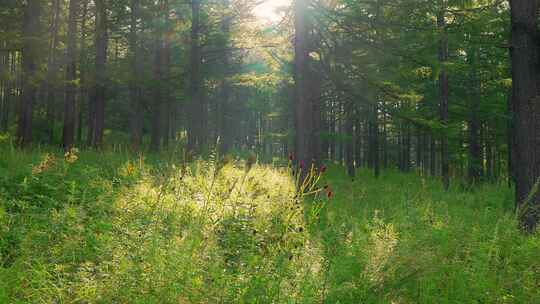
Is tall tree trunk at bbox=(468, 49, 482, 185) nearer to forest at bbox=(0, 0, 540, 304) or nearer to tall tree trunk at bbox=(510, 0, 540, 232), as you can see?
forest at bbox=(0, 0, 540, 304)

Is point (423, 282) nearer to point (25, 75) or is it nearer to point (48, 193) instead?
point (48, 193)

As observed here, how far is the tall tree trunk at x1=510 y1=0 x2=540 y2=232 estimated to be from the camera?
611 cm

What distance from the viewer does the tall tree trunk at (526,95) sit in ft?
20.1

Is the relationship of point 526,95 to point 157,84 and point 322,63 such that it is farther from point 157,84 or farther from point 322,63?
point 157,84

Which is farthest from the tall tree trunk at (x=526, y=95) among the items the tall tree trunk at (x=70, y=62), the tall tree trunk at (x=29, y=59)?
the tall tree trunk at (x=70, y=62)

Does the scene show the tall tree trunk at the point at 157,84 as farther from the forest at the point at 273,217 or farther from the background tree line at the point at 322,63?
the forest at the point at 273,217

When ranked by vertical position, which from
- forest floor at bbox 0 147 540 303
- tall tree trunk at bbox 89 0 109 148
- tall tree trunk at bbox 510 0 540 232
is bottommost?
forest floor at bbox 0 147 540 303

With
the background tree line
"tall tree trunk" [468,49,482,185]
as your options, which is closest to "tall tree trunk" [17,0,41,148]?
the background tree line

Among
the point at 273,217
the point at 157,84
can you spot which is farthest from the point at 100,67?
the point at 273,217

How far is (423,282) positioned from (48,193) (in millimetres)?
5017

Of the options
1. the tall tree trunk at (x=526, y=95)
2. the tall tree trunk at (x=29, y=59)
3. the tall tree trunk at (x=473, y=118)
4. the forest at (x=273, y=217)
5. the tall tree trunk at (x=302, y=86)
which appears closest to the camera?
the forest at (x=273, y=217)

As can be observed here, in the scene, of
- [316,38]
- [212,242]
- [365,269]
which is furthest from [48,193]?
[316,38]

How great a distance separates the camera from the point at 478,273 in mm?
3322

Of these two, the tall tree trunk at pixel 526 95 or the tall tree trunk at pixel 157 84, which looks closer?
the tall tree trunk at pixel 526 95
